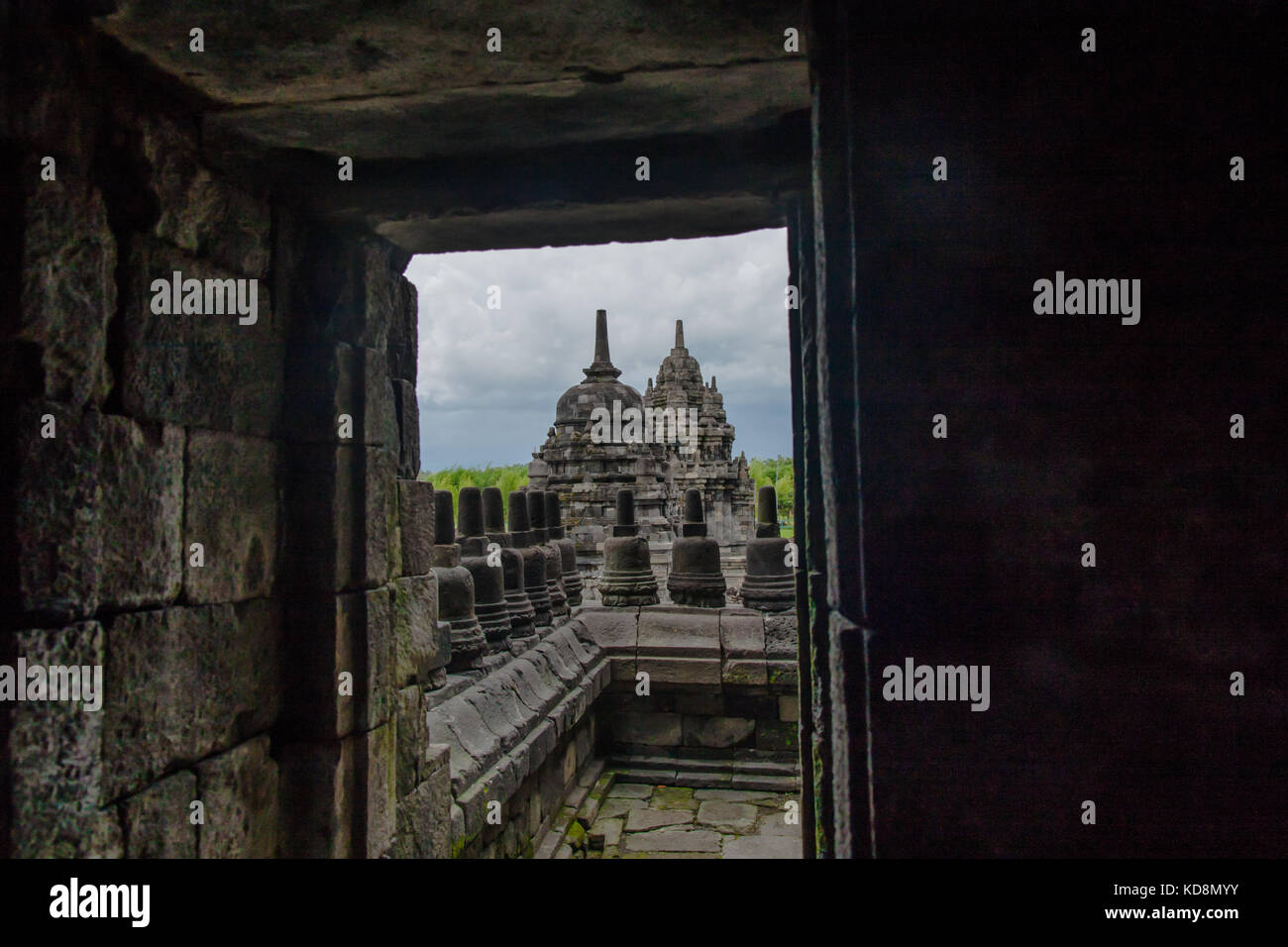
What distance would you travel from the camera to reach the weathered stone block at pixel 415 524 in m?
3.10

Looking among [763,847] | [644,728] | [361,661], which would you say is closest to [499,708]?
[361,661]

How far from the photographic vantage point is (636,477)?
16766mm

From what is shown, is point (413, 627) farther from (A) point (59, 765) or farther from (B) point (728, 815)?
(B) point (728, 815)

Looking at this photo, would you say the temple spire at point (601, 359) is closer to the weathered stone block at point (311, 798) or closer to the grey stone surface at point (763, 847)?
the grey stone surface at point (763, 847)

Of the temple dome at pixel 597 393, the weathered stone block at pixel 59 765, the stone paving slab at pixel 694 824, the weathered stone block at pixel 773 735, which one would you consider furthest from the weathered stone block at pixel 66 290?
the temple dome at pixel 597 393

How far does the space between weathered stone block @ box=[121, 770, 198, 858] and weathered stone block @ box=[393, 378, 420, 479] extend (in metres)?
1.40

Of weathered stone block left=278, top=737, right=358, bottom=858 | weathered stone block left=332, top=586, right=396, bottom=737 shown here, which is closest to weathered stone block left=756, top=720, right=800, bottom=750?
weathered stone block left=332, top=586, right=396, bottom=737

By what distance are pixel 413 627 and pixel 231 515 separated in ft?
3.17

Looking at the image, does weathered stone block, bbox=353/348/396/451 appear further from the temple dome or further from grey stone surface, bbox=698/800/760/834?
the temple dome

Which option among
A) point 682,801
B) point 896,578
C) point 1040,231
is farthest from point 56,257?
point 682,801

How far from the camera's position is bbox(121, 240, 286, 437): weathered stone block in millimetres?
1947

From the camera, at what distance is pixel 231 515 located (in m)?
2.30

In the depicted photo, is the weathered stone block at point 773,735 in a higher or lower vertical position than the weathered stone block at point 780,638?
lower

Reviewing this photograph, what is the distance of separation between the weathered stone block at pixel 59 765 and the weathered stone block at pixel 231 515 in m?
0.43
